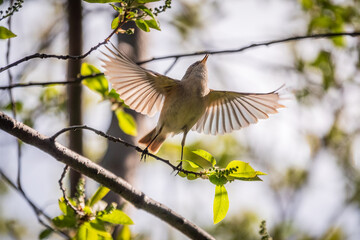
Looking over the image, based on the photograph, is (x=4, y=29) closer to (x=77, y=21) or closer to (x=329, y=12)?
(x=77, y=21)

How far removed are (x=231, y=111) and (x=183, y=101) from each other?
28.4 inches

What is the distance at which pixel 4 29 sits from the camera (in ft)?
6.69

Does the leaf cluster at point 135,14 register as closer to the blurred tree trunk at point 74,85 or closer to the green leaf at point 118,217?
the blurred tree trunk at point 74,85

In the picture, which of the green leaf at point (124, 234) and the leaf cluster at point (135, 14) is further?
the green leaf at point (124, 234)

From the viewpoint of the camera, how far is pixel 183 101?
3.54 m

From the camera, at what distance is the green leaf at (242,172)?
2143 mm

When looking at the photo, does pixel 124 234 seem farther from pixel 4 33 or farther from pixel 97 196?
pixel 4 33

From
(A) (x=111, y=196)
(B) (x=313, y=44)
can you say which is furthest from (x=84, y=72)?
(B) (x=313, y=44)

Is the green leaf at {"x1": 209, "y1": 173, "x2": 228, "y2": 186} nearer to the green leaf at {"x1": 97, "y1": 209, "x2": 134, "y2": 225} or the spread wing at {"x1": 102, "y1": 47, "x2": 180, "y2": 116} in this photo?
the green leaf at {"x1": 97, "y1": 209, "x2": 134, "y2": 225}

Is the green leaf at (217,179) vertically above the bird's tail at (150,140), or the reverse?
the green leaf at (217,179)

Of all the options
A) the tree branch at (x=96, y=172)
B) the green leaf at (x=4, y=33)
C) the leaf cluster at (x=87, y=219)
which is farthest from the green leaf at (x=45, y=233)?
the green leaf at (x=4, y=33)

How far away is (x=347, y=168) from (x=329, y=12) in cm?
326

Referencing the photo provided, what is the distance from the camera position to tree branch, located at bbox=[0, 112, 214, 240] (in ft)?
6.41

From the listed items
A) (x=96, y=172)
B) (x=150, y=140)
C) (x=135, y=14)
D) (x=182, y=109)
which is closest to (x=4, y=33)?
(x=135, y=14)
